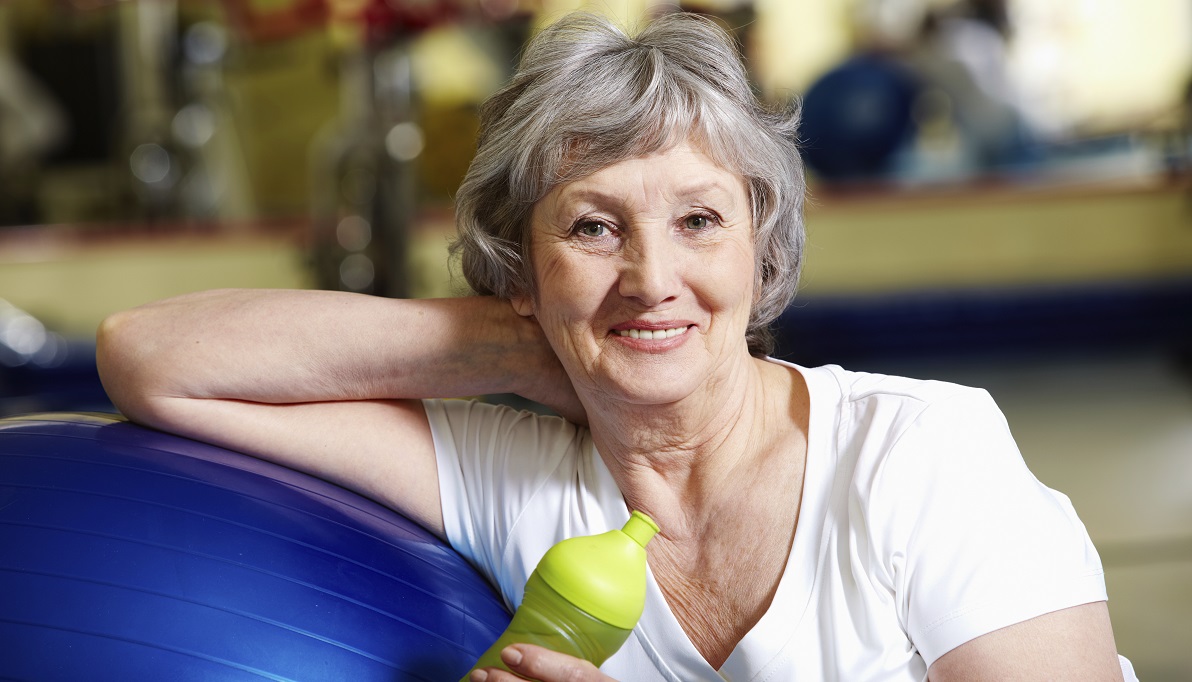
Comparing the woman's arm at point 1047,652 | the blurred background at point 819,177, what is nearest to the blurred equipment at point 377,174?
the blurred background at point 819,177

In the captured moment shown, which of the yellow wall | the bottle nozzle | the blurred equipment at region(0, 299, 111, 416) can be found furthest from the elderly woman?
the yellow wall

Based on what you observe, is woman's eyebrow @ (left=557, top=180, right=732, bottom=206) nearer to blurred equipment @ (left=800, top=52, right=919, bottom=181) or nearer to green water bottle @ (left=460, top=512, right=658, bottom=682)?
green water bottle @ (left=460, top=512, right=658, bottom=682)

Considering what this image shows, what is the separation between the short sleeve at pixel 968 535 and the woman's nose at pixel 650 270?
0.29m

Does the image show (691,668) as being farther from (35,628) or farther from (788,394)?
(35,628)

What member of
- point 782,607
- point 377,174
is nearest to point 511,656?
point 782,607

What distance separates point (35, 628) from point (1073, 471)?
3569mm

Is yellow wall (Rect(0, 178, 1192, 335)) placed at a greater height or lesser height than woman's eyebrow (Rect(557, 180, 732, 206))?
lesser

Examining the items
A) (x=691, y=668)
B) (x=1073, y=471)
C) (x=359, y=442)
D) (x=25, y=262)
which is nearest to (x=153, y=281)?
(x=25, y=262)

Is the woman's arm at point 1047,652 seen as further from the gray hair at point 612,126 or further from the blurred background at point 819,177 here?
the blurred background at point 819,177

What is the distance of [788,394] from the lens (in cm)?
142

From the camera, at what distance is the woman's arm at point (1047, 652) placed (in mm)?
1066

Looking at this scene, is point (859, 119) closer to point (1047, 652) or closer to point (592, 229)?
point (592, 229)

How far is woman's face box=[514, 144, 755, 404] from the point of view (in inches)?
48.0

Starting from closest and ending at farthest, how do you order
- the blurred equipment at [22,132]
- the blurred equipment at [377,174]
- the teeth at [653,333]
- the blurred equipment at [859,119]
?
the teeth at [653,333] < the blurred equipment at [377,174] < the blurred equipment at [859,119] < the blurred equipment at [22,132]
